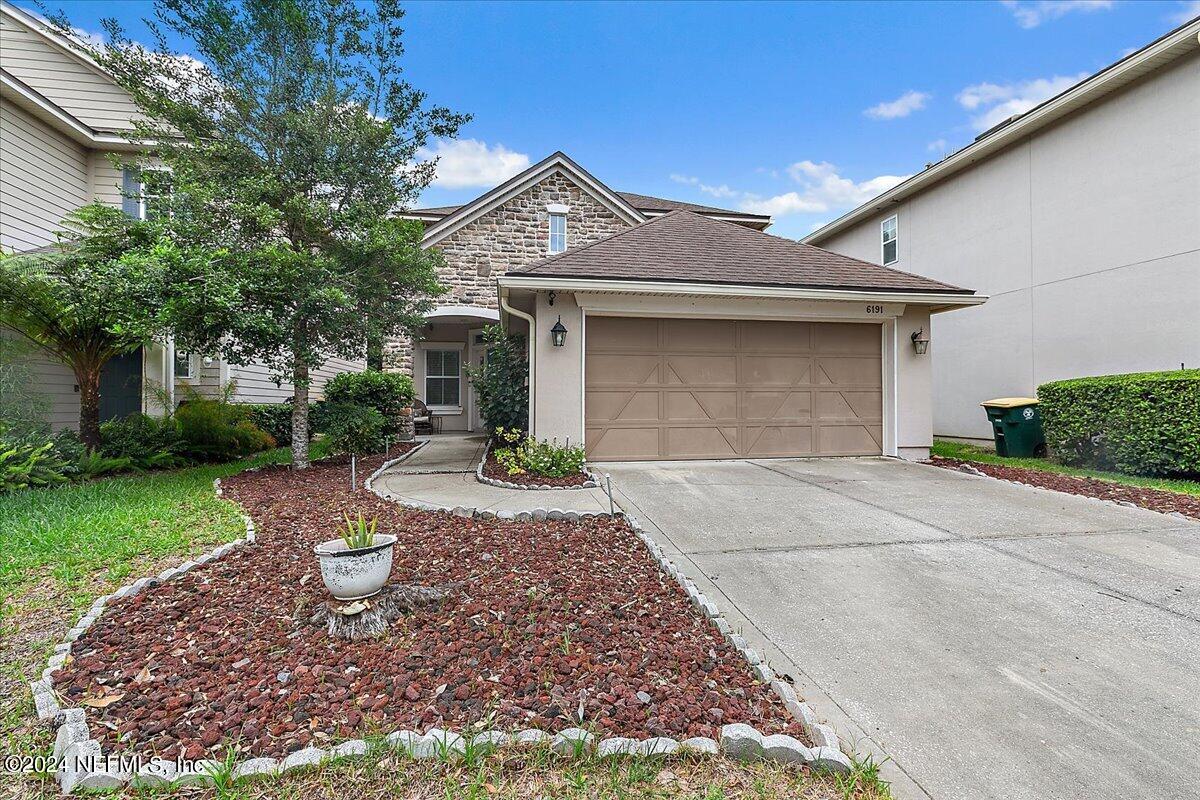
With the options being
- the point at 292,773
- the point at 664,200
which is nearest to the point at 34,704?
the point at 292,773

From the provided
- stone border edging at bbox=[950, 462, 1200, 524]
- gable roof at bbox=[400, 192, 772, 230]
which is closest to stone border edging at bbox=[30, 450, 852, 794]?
stone border edging at bbox=[950, 462, 1200, 524]

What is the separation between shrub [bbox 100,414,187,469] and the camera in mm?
8076

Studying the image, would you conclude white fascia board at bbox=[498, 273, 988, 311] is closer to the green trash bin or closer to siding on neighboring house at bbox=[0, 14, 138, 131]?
the green trash bin

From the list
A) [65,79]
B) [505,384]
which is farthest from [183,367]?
[505,384]

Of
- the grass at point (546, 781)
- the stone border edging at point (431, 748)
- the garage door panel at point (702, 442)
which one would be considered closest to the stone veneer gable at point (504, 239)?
the garage door panel at point (702, 442)

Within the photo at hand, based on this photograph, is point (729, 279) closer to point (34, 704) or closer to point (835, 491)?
point (835, 491)

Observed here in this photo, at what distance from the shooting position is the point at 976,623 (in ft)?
10.2

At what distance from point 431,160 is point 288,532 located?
19.1ft

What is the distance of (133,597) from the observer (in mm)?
3271

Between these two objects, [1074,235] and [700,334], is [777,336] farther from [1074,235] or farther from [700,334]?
[1074,235]

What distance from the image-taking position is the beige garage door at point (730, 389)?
8.05 metres

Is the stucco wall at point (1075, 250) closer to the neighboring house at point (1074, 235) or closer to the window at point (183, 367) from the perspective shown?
the neighboring house at point (1074, 235)

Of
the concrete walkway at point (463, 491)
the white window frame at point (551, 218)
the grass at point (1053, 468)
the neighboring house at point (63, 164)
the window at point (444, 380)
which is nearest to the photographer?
the concrete walkway at point (463, 491)

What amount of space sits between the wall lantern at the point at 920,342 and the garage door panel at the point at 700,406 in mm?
3129
